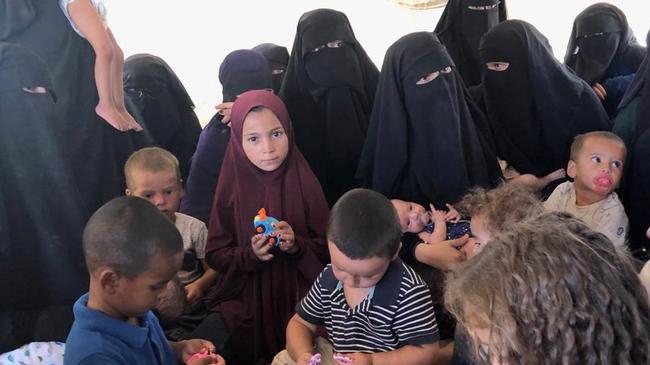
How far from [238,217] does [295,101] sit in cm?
111

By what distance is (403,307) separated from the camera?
1.70 m

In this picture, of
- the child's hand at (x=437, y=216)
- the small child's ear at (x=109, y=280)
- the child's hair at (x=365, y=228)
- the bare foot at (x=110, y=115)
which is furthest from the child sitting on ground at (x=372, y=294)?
the bare foot at (x=110, y=115)

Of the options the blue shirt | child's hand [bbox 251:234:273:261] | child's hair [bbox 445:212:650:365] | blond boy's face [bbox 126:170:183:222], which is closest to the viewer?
child's hair [bbox 445:212:650:365]

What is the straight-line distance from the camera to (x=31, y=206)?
215 centimetres

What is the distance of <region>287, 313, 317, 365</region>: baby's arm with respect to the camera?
70.9 inches

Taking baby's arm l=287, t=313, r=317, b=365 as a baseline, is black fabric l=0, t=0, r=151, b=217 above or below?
above

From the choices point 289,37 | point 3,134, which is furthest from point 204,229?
point 289,37

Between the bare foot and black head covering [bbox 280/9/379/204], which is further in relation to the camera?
black head covering [bbox 280/9/379/204]

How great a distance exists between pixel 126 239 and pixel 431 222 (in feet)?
4.83

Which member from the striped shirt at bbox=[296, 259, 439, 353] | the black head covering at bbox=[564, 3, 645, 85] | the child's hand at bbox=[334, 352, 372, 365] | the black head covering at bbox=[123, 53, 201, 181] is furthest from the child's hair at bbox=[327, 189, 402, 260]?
the black head covering at bbox=[564, 3, 645, 85]

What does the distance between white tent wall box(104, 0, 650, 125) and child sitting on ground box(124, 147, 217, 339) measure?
275cm

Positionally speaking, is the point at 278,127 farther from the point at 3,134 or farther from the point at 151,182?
the point at 3,134

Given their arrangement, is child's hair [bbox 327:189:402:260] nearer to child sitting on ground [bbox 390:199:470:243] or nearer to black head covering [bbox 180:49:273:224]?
child sitting on ground [bbox 390:199:470:243]

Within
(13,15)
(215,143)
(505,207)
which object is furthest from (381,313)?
(13,15)
